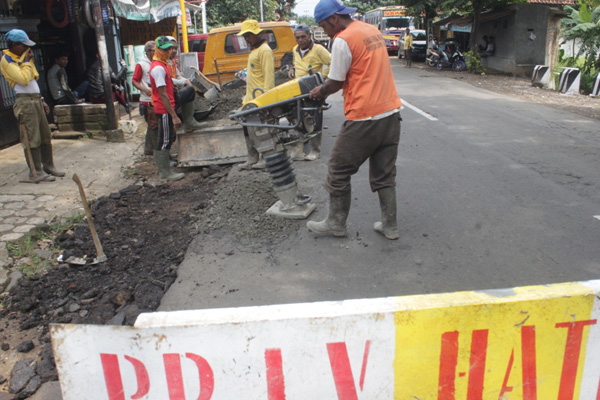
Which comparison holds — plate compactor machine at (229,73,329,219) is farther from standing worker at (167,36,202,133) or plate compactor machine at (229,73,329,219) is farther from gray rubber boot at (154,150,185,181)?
standing worker at (167,36,202,133)

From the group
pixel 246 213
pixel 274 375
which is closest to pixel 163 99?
pixel 246 213

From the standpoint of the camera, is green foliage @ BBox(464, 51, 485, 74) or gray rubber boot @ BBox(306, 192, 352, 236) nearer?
gray rubber boot @ BBox(306, 192, 352, 236)

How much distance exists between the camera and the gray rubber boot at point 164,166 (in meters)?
6.55

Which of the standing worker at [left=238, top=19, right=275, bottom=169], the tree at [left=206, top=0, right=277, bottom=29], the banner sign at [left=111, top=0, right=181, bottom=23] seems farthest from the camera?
the tree at [left=206, top=0, right=277, bottom=29]

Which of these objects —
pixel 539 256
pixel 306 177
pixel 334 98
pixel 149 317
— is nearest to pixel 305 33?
pixel 306 177

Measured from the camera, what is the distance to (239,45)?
10.5m

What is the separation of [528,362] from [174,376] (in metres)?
1.48

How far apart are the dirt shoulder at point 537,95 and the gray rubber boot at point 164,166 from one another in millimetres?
8665

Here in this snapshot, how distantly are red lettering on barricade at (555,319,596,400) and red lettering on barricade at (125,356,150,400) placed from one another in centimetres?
171

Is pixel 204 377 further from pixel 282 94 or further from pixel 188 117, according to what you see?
pixel 188 117

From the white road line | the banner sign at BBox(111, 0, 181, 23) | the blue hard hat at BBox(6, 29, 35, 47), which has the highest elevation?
the banner sign at BBox(111, 0, 181, 23)

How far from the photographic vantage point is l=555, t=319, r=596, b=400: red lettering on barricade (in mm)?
2127

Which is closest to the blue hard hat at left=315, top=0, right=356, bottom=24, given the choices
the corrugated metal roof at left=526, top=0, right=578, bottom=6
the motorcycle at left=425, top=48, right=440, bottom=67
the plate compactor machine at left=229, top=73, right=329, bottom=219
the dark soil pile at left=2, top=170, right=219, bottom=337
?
the plate compactor machine at left=229, top=73, right=329, bottom=219

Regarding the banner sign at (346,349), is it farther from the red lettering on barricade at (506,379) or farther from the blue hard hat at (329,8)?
the blue hard hat at (329,8)
